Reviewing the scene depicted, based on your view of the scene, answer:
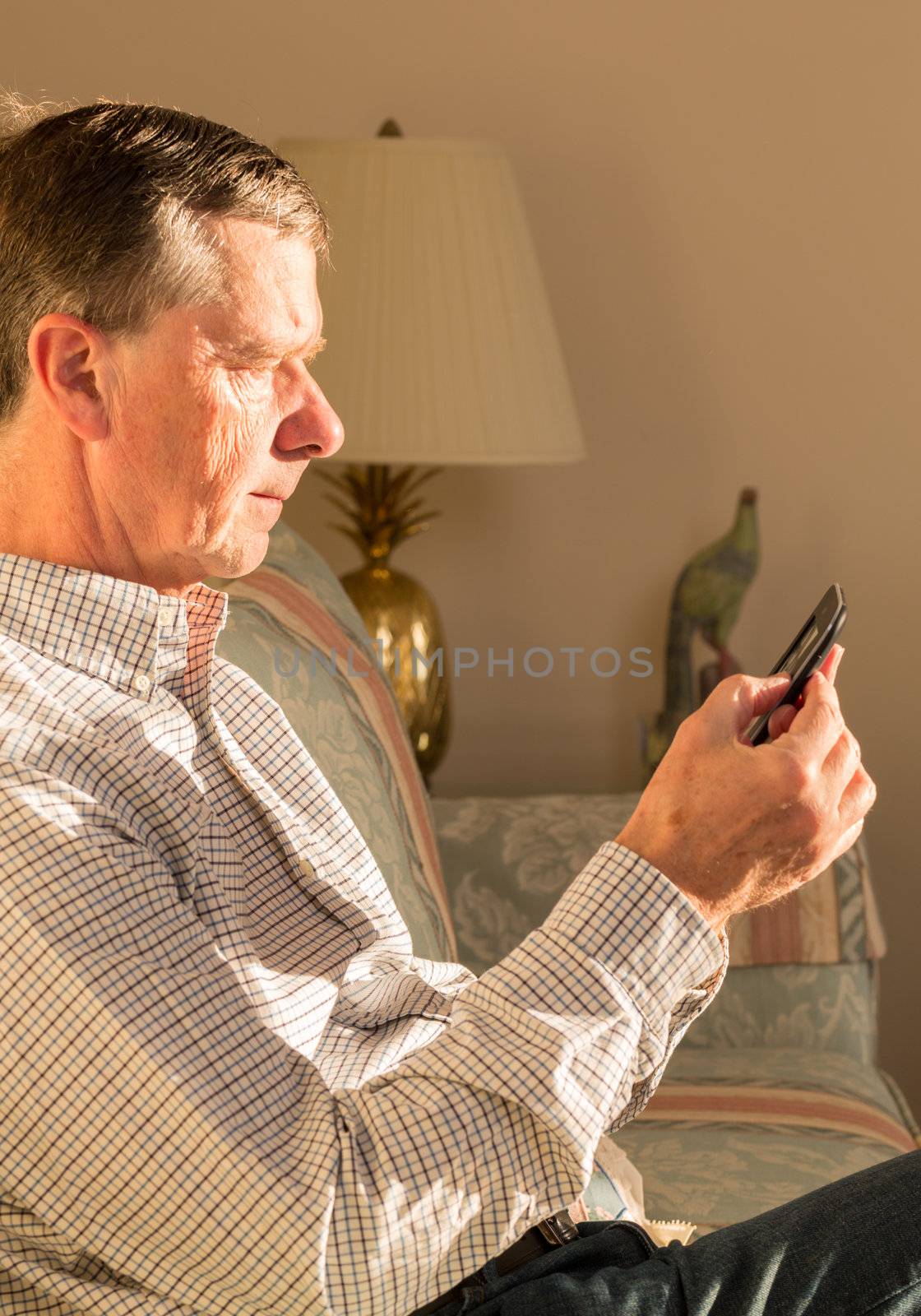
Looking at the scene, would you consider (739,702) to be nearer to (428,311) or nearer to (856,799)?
(856,799)

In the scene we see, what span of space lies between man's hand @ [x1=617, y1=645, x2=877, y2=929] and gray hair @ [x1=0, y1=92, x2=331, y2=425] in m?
0.40

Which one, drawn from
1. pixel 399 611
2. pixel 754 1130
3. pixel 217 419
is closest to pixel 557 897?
pixel 754 1130

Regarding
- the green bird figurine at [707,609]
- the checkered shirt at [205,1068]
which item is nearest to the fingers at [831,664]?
the checkered shirt at [205,1068]

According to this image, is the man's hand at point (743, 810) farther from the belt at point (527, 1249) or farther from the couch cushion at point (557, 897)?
the couch cushion at point (557, 897)

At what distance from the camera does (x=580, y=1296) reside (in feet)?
2.57

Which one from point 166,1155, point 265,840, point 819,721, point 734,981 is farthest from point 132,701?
point 734,981

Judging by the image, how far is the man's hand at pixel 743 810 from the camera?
767 mm

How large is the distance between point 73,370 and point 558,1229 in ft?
1.92

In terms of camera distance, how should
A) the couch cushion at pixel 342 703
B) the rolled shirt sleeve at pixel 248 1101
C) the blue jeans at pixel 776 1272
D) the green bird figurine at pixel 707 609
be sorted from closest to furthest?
1. the rolled shirt sleeve at pixel 248 1101
2. the blue jeans at pixel 776 1272
3. the couch cushion at pixel 342 703
4. the green bird figurine at pixel 707 609

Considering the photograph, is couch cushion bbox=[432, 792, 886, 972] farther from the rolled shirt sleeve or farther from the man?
the rolled shirt sleeve

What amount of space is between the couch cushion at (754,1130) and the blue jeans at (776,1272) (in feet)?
1.56

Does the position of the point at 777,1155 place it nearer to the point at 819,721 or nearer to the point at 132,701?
the point at 819,721


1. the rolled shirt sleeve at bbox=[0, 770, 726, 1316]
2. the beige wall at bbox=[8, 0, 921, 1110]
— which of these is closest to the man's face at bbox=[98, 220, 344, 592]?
the rolled shirt sleeve at bbox=[0, 770, 726, 1316]

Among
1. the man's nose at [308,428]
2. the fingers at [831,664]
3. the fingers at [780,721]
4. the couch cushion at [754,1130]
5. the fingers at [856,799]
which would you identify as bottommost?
the couch cushion at [754,1130]
